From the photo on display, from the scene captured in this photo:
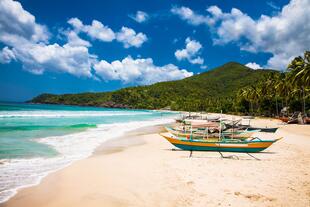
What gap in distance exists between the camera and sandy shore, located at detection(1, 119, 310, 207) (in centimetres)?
625

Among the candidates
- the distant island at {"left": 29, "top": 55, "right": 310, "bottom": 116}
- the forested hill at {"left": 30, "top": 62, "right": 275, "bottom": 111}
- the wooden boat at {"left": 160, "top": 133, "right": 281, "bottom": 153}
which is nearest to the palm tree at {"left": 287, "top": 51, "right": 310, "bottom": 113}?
the wooden boat at {"left": 160, "top": 133, "right": 281, "bottom": 153}

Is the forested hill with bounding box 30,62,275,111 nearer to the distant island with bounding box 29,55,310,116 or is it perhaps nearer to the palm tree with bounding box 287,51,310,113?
the distant island with bounding box 29,55,310,116

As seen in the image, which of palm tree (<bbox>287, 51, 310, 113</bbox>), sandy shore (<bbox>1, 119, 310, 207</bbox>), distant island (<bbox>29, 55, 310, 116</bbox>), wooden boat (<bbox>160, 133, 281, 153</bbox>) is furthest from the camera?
distant island (<bbox>29, 55, 310, 116</bbox>)

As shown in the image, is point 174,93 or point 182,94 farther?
point 174,93

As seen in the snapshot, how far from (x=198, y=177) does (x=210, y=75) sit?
631ft

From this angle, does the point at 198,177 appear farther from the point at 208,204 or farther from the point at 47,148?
the point at 47,148

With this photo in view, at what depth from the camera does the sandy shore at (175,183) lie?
625cm

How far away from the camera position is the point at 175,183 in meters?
7.66

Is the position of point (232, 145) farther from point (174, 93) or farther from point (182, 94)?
point (174, 93)

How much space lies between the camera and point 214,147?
13016 millimetres

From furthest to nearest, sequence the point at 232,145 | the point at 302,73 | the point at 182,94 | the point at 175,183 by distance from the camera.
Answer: the point at 182,94 → the point at 302,73 → the point at 232,145 → the point at 175,183

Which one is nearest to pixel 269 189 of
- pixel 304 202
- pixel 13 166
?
pixel 304 202

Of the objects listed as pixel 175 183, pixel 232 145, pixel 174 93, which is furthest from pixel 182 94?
pixel 175 183

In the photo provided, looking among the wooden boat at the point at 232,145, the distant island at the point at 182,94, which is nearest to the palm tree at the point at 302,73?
the wooden boat at the point at 232,145
